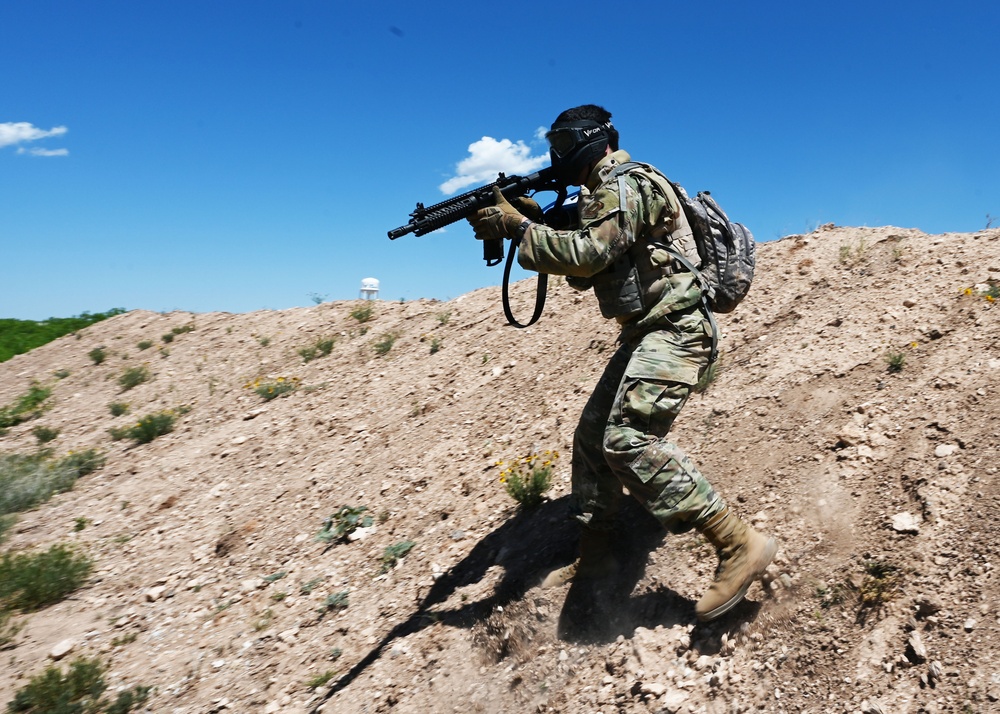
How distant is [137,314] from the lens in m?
14.2

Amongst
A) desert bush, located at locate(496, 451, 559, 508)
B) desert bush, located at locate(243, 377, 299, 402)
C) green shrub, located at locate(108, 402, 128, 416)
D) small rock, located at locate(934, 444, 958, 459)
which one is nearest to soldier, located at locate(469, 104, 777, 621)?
desert bush, located at locate(496, 451, 559, 508)

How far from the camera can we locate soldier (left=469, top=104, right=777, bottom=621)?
9.77ft

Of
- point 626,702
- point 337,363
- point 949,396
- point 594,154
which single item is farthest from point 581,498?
point 337,363

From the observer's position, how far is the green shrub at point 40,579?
5.49 m

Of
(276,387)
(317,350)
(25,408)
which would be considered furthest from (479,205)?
(25,408)

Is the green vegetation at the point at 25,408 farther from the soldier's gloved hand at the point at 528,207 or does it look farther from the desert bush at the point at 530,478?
the soldier's gloved hand at the point at 528,207

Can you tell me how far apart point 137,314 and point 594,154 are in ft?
43.9

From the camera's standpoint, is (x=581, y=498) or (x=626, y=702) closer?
(x=626, y=702)

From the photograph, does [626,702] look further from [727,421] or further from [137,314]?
[137,314]

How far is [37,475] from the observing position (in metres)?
7.93

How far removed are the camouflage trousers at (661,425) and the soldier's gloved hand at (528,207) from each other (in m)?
0.87

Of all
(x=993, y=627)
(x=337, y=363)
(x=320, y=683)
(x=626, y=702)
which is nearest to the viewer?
(x=993, y=627)

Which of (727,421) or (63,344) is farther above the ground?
(63,344)

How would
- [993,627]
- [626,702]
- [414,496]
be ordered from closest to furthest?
[993,627]
[626,702]
[414,496]
